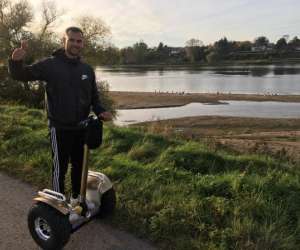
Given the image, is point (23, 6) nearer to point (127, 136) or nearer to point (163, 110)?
point (163, 110)

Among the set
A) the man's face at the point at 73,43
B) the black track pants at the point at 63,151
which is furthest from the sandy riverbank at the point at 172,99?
the man's face at the point at 73,43

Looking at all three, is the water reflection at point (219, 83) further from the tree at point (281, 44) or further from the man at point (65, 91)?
the tree at point (281, 44)

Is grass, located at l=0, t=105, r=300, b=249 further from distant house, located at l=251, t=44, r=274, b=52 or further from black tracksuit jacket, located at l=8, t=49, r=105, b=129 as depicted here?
distant house, located at l=251, t=44, r=274, b=52

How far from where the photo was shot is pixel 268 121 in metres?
28.4

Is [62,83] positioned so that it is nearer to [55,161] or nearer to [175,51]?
[55,161]

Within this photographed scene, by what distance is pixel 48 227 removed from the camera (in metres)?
3.79

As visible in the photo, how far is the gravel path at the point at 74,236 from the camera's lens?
3.84 meters

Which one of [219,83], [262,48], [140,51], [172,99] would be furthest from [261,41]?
[172,99]

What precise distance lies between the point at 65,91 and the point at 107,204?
1.36m

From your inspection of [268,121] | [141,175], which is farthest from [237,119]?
[141,175]

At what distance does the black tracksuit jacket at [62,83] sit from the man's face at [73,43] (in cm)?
8

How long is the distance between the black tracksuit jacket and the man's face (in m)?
0.08

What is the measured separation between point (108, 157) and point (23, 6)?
2779 cm

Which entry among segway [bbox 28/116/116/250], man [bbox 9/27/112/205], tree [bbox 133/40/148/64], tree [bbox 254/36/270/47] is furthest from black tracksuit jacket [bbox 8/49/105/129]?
tree [bbox 254/36/270/47]
